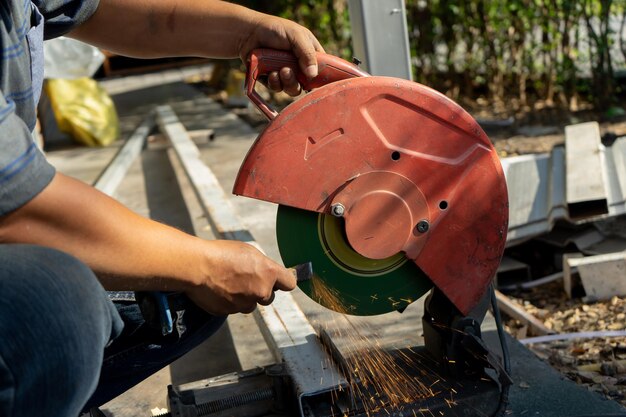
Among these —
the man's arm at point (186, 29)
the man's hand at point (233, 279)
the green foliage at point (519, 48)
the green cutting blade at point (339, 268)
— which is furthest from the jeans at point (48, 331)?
the green foliage at point (519, 48)

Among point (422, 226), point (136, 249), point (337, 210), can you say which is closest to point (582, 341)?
point (422, 226)

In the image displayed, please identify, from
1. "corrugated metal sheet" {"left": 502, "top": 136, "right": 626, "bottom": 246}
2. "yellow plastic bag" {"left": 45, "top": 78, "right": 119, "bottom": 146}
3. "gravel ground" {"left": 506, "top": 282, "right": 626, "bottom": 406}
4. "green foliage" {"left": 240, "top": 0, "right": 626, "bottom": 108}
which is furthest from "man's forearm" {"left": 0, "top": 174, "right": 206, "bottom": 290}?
"yellow plastic bag" {"left": 45, "top": 78, "right": 119, "bottom": 146}

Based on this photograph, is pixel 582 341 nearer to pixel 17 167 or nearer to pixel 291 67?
pixel 291 67

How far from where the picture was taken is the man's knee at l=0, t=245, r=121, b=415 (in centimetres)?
135

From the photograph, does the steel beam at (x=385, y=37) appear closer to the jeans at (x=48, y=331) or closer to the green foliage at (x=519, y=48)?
the jeans at (x=48, y=331)

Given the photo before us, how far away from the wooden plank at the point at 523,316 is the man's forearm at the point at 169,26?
1.55m

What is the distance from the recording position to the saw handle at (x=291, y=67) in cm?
220

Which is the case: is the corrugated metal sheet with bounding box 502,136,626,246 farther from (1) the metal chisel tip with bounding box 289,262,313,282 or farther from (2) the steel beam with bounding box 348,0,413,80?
(1) the metal chisel tip with bounding box 289,262,313,282

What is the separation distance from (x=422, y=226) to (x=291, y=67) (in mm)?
554

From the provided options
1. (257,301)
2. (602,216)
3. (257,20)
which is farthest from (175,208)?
(257,301)

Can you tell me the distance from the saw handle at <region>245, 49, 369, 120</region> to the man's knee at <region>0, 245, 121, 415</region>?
2.83 feet

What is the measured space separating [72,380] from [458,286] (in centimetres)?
111

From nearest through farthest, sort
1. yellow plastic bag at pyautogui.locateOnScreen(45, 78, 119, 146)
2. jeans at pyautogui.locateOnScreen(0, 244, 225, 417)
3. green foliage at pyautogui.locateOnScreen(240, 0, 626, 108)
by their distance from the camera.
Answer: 1. jeans at pyautogui.locateOnScreen(0, 244, 225, 417)
2. green foliage at pyautogui.locateOnScreen(240, 0, 626, 108)
3. yellow plastic bag at pyautogui.locateOnScreen(45, 78, 119, 146)

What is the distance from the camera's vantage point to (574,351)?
9.62 feet
